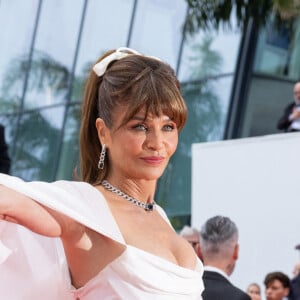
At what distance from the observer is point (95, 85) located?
2.79 metres

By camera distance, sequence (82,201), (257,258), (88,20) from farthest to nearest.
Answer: (88,20) < (257,258) < (82,201)

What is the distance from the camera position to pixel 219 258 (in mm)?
4766

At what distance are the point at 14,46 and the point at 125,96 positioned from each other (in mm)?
11152

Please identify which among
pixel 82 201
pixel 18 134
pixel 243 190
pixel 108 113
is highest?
pixel 108 113

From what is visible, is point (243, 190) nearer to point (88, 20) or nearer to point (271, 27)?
point (271, 27)

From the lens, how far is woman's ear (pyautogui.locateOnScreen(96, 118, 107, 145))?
274cm

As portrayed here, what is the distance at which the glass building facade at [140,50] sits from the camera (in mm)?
11602

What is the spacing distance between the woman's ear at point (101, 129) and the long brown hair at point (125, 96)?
16 millimetres

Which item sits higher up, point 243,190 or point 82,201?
point 82,201

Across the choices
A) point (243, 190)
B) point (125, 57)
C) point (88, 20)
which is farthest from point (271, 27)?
point (125, 57)

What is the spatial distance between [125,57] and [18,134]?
36.1 feet

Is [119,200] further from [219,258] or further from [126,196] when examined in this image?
[219,258]

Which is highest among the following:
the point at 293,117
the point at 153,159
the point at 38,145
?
the point at 153,159

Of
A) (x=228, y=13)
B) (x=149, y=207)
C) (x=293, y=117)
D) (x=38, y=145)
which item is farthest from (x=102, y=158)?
(x=38, y=145)
